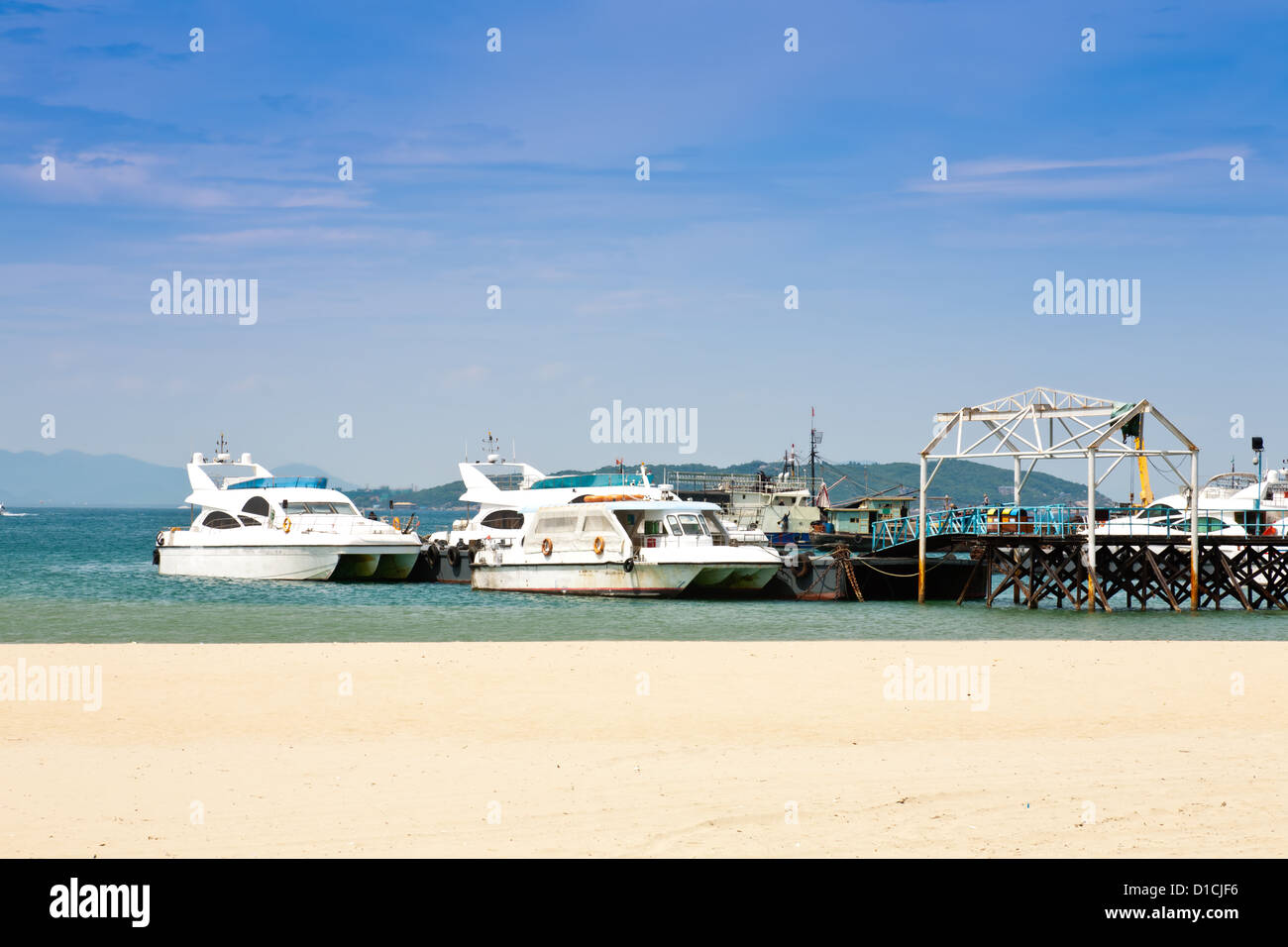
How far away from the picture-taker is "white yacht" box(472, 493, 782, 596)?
1591 inches

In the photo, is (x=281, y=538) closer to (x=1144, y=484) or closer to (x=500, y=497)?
(x=500, y=497)

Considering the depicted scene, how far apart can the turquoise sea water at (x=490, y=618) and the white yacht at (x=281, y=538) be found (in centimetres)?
224

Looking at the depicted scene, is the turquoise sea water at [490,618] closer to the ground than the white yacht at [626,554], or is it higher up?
closer to the ground

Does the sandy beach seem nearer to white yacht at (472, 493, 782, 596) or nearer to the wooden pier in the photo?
the wooden pier

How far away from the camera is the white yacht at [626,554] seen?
4041 centimetres

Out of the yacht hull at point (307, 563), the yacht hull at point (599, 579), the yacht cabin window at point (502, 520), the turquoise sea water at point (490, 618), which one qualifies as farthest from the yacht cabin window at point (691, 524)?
the yacht hull at point (307, 563)

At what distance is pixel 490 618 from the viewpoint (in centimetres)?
3403

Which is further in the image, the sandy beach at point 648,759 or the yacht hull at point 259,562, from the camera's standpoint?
the yacht hull at point 259,562

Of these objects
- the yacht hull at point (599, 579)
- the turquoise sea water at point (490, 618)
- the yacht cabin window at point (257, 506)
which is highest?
the yacht cabin window at point (257, 506)

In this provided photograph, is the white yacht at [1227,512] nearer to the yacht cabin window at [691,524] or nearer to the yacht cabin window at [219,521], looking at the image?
the yacht cabin window at [691,524]

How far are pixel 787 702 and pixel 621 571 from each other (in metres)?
24.6

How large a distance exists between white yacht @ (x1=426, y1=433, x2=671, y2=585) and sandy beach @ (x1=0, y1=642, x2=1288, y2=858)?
2567 centimetres

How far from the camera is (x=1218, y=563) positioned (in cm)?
3903
